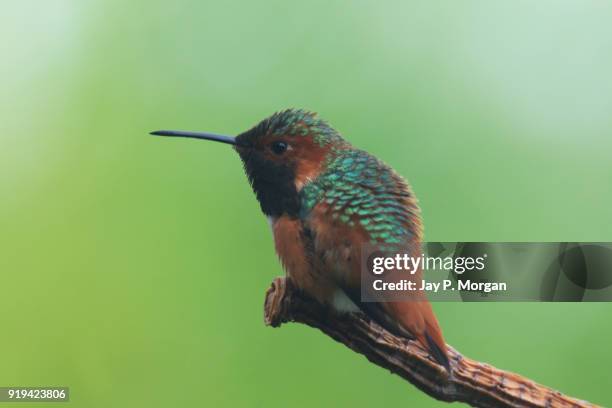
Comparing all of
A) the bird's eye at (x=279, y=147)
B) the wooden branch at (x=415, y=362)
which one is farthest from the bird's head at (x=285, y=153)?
the wooden branch at (x=415, y=362)

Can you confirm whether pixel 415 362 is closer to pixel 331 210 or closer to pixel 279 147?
pixel 331 210

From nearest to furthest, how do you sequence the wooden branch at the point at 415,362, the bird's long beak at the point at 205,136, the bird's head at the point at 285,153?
the wooden branch at the point at 415,362 < the bird's head at the point at 285,153 < the bird's long beak at the point at 205,136

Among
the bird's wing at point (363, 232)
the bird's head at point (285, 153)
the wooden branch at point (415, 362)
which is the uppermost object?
the bird's head at point (285, 153)

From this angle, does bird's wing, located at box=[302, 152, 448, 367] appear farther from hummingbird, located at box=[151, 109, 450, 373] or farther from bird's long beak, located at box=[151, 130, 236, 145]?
bird's long beak, located at box=[151, 130, 236, 145]

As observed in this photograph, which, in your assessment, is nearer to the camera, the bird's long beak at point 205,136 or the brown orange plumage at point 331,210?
the brown orange plumage at point 331,210

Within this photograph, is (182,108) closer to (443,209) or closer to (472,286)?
(443,209)

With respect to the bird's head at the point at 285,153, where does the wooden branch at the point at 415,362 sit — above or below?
below

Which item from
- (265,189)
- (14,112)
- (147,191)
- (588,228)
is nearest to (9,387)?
(147,191)

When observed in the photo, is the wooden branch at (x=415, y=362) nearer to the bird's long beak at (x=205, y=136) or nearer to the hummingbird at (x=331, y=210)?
the hummingbird at (x=331, y=210)
